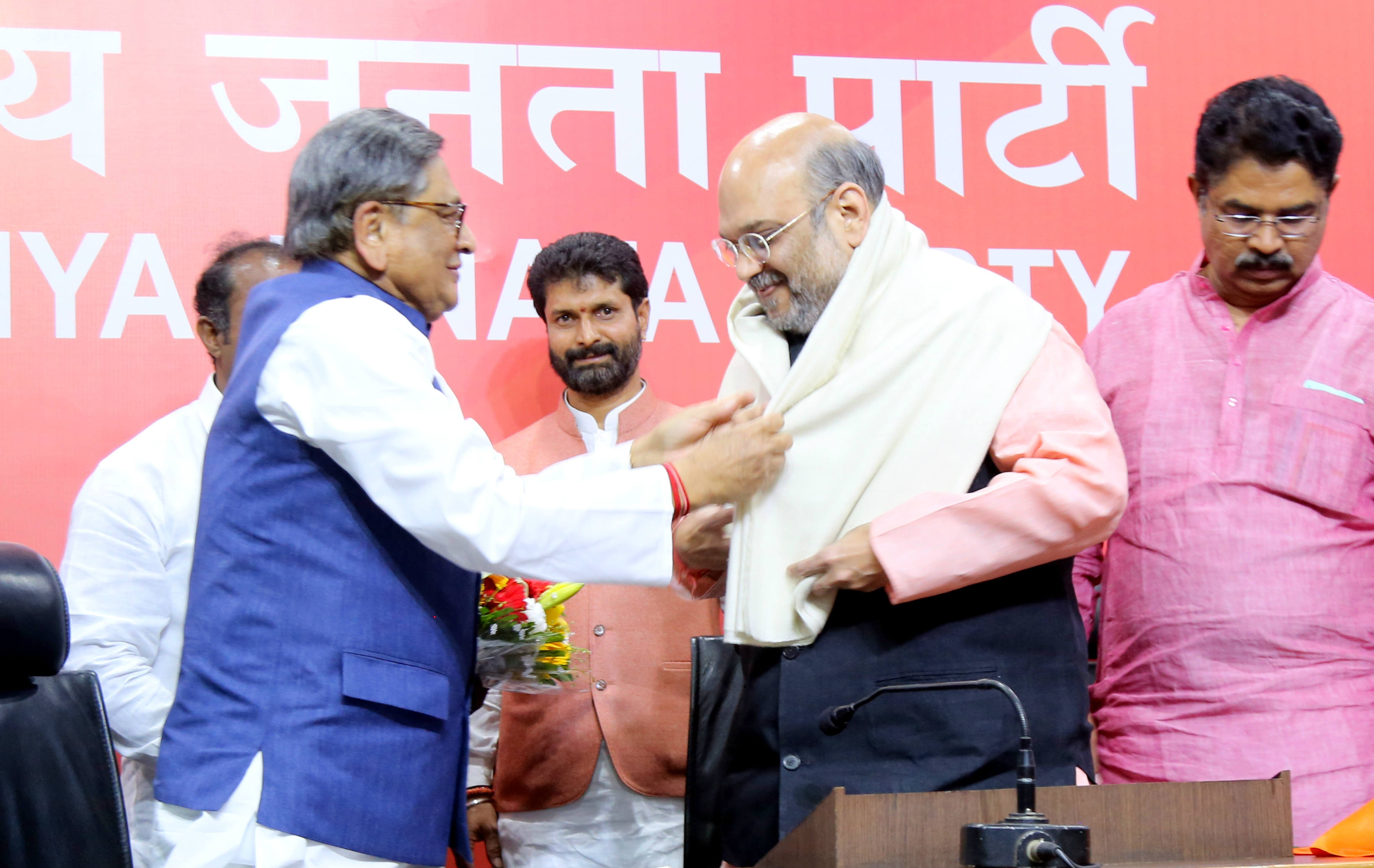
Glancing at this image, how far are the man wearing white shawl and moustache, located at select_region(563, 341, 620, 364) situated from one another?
3.38 feet

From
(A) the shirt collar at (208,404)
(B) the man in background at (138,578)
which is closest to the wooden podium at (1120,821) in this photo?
(B) the man in background at (138,578)

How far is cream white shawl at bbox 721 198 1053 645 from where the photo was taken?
2.15 meters

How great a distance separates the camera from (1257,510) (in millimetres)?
2525

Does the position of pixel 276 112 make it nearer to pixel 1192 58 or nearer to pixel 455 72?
pixel 455 72

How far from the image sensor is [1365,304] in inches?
104

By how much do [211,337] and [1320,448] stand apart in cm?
229

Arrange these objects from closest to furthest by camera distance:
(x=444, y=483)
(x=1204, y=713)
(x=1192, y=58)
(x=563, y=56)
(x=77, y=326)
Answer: (x=444, y=483)
(x=1204, y=713)
(x=77, y=326)
(x=563, y=56)
(x=1192, y=58)

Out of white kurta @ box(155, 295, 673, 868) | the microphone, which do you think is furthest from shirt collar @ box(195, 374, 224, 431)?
the microphone

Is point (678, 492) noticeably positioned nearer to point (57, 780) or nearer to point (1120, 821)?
point (1120, 821)

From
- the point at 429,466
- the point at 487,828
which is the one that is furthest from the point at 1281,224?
the point at 487,828

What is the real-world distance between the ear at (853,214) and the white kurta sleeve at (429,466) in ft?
1.83

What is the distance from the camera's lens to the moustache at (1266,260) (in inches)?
101

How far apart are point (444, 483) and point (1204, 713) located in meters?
1.44

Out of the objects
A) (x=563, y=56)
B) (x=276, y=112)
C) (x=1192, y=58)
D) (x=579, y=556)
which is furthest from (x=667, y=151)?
(x=579, y=556)
